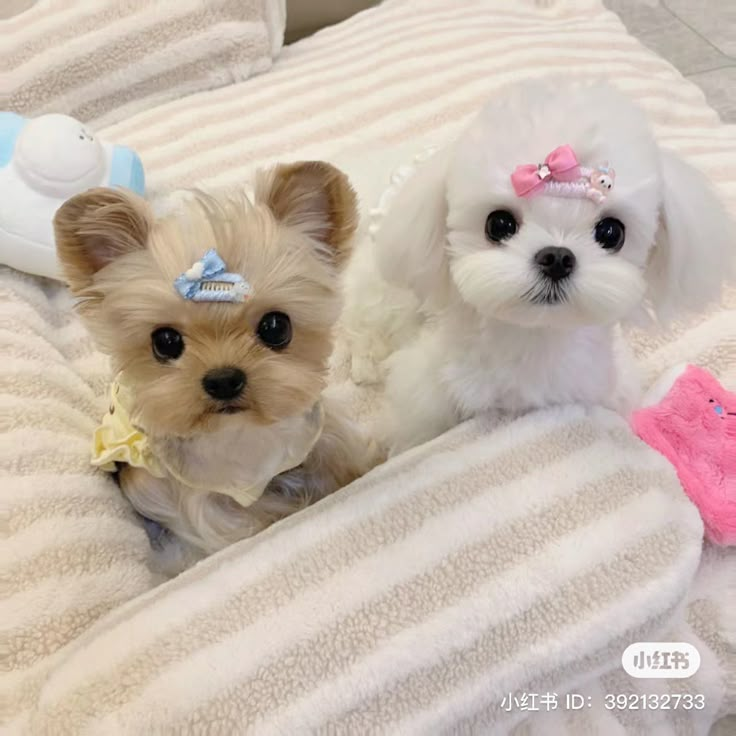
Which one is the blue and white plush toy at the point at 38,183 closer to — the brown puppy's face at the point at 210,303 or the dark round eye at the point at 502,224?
the brown puppy's face at the point at 210,303

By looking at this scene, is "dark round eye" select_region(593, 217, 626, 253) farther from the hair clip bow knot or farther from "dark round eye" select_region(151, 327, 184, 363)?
"dark round eye" select_region(151, 327, 184, 363)

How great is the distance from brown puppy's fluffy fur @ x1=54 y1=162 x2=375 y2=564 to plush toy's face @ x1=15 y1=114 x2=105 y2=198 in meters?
0.67

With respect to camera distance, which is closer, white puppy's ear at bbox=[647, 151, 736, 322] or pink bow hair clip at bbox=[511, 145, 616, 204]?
pink bow hair clip at bbox=[511, 145, 616, 204]

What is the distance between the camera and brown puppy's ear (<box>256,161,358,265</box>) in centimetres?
129

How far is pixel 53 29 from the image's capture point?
248cm

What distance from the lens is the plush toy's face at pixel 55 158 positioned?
1.85 metres

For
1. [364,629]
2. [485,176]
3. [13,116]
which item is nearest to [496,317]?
[485,176]

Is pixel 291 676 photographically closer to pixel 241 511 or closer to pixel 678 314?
pixel 241 511

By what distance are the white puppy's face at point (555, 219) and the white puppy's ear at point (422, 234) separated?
0.09 metres

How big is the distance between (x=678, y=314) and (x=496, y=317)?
424 millimetres

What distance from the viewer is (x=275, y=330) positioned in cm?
128

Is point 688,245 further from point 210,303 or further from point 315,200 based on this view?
point 210,303

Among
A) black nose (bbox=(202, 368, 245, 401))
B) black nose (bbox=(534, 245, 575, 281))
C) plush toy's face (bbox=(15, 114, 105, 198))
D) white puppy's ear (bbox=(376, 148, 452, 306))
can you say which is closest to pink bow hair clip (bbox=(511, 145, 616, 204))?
black nose (bbox=(534, 245, 575, 281))

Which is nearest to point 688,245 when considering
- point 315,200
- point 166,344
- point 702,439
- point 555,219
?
point 555,219
